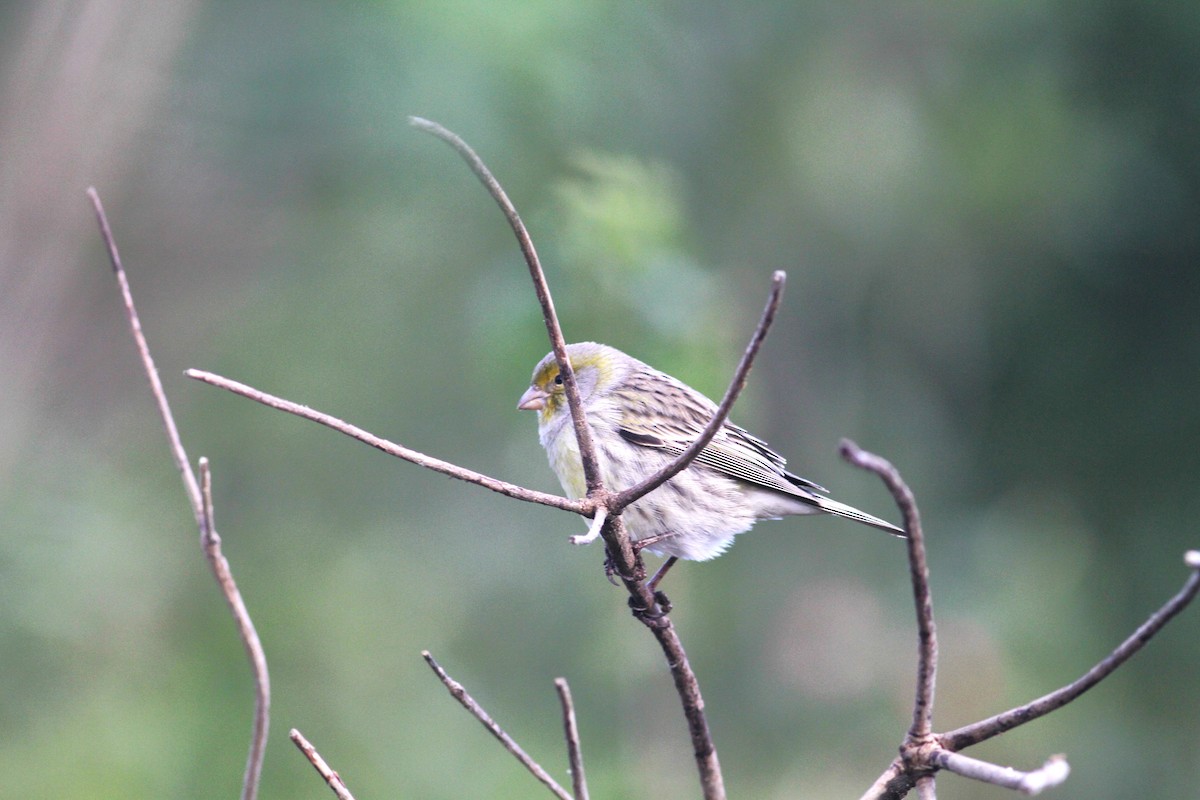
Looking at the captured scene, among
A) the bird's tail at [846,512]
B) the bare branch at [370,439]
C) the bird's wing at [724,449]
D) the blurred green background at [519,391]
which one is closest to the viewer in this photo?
the bare branch at [370,439]

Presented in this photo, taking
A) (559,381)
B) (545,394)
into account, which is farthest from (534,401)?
(559,381)

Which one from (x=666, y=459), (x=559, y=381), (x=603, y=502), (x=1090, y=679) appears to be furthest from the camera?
(x=559, y=381)

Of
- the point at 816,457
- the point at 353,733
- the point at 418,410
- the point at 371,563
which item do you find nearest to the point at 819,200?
the point at 816,457

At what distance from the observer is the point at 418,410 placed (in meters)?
8.61

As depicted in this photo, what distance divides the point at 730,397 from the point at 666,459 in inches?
101

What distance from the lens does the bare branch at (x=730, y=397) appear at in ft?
4.95

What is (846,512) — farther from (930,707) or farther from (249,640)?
(249,640)

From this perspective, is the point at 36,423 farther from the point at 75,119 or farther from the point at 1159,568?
the point at 1159,568

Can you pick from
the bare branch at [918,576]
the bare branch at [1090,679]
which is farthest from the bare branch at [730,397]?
the bare branch at [1090,679]

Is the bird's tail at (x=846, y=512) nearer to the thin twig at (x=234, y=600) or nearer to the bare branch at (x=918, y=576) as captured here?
the bare branch at (x=918, y=576)

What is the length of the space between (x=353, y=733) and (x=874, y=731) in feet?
8.66

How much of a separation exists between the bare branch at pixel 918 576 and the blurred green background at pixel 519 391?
394 centimetres

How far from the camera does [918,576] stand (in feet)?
4.75

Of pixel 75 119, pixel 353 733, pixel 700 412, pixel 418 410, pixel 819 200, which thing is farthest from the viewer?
pixel 418 410
